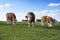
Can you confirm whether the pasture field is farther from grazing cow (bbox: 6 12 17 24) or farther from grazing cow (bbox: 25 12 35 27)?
grazing cow (bbox: 6 12 17 24)

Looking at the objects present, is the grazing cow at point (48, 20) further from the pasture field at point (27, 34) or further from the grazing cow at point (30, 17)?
the pasture field at point (27, 34)

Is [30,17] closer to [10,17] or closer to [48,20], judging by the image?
[48,20]

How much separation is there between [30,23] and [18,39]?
12.6 m

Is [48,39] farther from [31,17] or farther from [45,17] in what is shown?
[45,17]

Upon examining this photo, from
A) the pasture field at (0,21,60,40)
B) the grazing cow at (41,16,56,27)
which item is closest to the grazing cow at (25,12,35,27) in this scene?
the grazing cow at (41,16,56,27)

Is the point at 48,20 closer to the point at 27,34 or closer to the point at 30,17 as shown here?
the point at 30,17

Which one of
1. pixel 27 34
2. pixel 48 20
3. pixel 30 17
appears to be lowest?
pixel 27 34

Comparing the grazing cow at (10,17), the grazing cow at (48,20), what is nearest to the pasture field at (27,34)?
the grazing cow at (48,20)

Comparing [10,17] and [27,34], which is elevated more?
[10,17]

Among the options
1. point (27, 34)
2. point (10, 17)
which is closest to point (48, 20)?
point (10, 17)

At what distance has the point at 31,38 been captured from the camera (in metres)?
16.9

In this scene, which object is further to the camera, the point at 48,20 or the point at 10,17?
the point at 10,17

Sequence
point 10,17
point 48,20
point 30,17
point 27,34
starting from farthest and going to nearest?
point 10,17 → point 48,20 → point 30,17 → point 27,34

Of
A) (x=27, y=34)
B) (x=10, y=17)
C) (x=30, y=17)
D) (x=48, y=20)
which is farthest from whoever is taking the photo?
(x=10, y=17)
